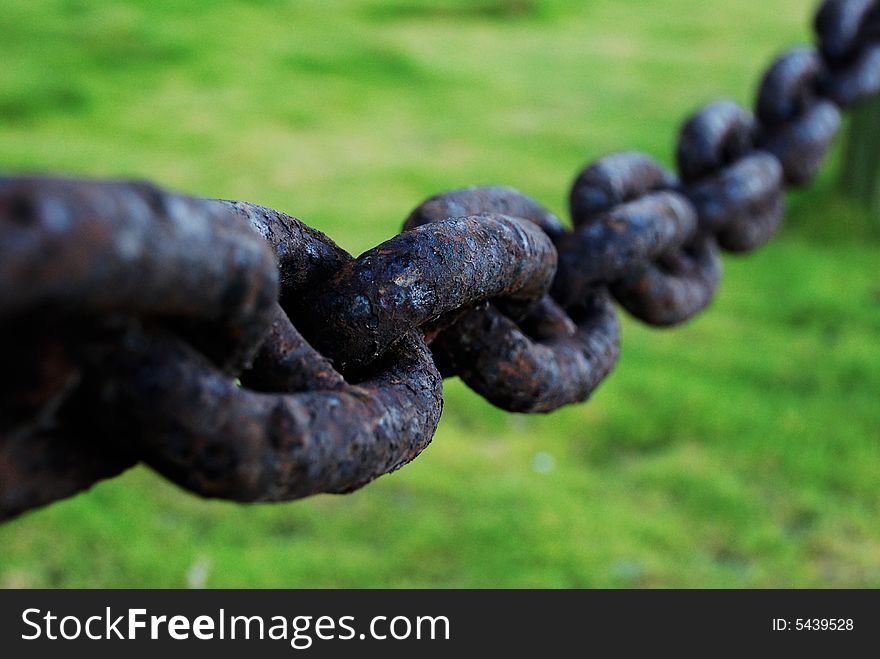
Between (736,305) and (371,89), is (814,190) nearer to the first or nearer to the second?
(736,305)

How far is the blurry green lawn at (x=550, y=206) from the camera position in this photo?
2125 millimetres

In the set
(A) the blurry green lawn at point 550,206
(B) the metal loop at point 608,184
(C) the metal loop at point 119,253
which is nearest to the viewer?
(C) the metal loop at point 119,253

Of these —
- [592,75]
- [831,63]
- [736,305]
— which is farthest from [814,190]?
[831,63]

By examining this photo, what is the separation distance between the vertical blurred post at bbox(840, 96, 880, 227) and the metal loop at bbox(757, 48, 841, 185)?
1885 mm

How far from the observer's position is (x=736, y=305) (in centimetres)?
328

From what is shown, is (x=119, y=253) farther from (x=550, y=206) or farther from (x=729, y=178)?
(x=550, y=206)

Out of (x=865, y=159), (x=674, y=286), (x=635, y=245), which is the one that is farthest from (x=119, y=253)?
(x=865, y=159)

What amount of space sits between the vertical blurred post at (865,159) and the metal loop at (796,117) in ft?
6.19

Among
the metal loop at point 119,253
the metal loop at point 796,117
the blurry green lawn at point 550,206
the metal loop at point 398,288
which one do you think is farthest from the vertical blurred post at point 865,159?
the metal loop at point 119,253

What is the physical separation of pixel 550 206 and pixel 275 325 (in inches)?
130

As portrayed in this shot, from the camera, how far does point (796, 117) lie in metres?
1.84

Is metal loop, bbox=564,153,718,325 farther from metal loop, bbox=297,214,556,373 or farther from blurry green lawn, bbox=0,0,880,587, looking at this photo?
blurry green lawn, bbox=0,0,880,587

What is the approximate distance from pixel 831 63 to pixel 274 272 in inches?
69.6

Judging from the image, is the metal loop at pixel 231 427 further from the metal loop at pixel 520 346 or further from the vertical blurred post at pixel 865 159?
the vertical blurred post at pixel 865 159
